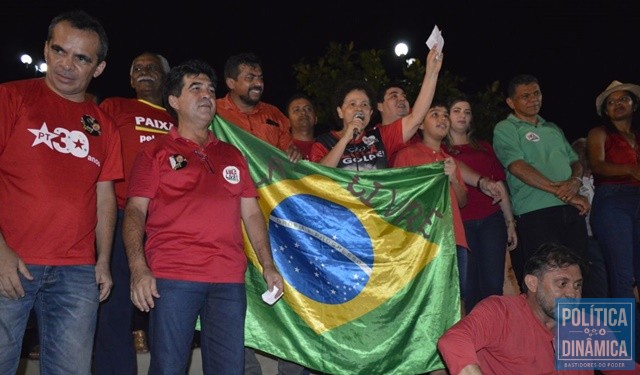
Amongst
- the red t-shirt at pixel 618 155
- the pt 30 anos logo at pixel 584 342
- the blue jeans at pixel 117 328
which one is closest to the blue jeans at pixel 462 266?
the pt 30 anos logo at pixel 584 342

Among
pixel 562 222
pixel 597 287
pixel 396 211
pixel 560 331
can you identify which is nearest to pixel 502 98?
pixel 597 287

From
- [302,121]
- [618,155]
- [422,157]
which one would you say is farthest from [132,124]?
[618,155]

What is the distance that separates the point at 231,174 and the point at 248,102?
185 cm

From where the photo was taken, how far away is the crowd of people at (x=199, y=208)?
3.64 m

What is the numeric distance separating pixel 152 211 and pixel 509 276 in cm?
404

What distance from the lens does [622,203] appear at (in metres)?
6.05

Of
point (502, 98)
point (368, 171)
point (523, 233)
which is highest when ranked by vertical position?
point (502, 98)

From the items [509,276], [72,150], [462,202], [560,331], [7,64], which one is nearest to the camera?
[72,150]

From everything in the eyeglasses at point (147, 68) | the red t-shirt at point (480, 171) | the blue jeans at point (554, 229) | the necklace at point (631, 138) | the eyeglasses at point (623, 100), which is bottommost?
the blue jeans at point (554, 229)

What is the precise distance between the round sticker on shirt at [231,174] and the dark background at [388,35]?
10.7 metres

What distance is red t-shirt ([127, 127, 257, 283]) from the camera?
403 centimetres

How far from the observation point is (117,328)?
15.3 feet

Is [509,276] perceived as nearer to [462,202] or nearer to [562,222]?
[562,222]

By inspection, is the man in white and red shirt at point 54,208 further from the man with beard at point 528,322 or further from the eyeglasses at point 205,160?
the man with beard at point 528,322
